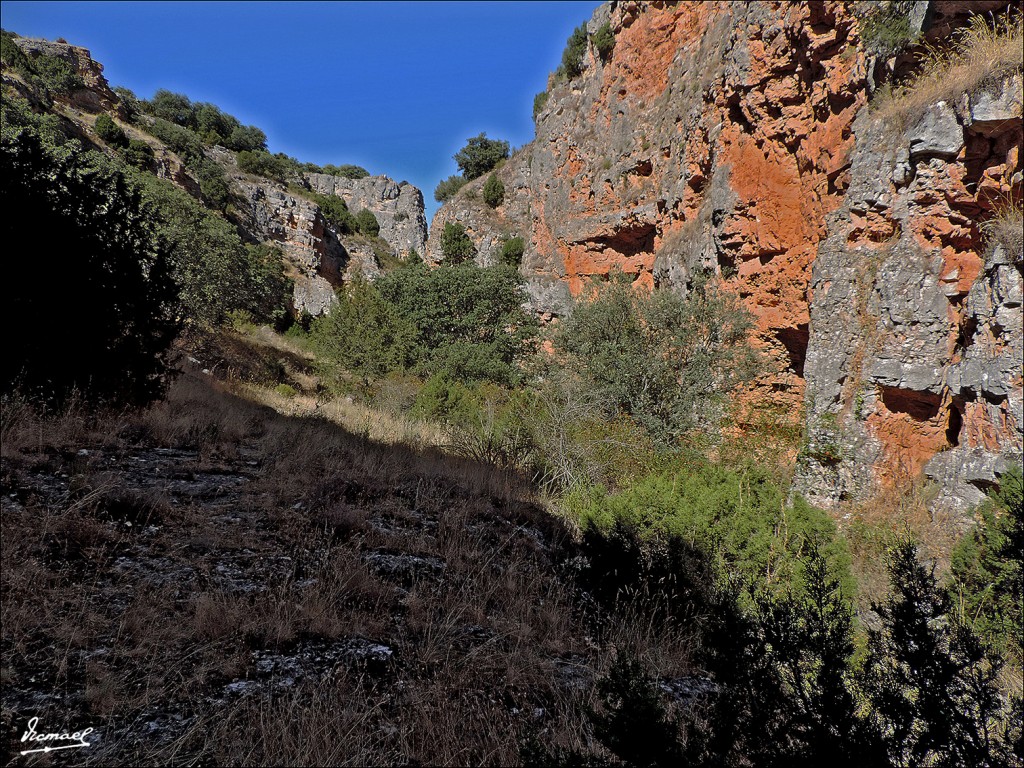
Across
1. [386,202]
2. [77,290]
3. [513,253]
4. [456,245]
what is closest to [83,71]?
[386,202]

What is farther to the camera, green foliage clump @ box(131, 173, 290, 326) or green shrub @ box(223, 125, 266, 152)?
green shrub @ box(223, 125, 266, 152)

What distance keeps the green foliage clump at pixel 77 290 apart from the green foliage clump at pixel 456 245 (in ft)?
66.2

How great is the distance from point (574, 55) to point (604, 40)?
4161mm

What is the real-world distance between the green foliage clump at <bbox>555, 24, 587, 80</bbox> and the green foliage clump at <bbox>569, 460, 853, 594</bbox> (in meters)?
23.3

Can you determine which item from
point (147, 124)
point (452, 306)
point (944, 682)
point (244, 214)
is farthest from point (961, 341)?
point (147, 124)

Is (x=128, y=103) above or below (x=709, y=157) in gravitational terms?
above

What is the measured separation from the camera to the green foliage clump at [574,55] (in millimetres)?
22406

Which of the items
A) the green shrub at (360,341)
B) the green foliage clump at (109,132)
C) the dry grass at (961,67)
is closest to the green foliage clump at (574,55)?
the green shrub at (360,341)

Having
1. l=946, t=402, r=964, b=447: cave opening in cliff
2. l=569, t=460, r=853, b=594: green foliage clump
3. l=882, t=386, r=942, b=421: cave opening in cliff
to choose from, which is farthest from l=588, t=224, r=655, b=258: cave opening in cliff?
l=569, t=460, r=853, b=594: green foliage clump

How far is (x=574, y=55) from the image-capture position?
74.1ft

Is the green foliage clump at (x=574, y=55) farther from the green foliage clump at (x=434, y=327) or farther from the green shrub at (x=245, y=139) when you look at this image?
the green shrub at (x=245, y=139)

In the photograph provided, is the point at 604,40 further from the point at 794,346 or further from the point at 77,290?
the point at 77,290

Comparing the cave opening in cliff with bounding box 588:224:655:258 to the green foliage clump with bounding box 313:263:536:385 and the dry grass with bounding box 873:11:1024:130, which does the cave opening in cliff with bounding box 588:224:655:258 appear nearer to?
the green foliage clump with bounding box 313:263:536:385

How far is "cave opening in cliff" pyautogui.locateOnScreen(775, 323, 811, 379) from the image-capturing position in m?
10.8
